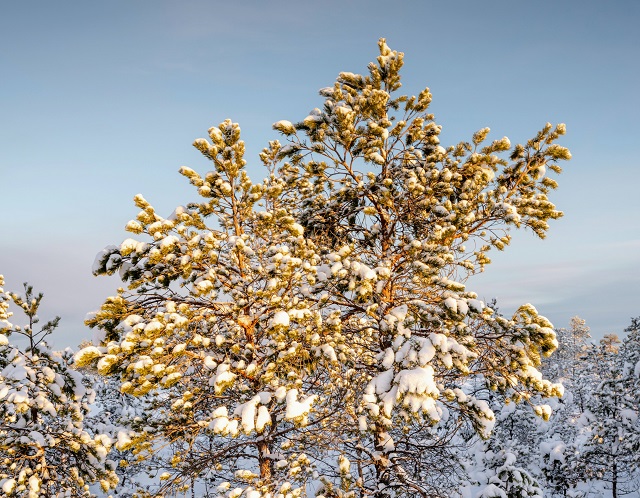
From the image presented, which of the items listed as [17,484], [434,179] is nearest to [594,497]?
[434,179]

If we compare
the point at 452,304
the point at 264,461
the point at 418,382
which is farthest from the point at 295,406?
the point at 452,304

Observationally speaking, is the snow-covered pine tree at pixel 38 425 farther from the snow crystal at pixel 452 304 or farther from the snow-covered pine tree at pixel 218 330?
the snow crystal at pixel 452 304

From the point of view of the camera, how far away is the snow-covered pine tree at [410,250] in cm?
669

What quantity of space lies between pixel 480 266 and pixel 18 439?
10639 mm

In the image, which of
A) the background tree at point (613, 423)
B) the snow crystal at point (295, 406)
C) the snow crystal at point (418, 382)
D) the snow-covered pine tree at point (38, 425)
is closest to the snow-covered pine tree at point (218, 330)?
the snow crystal at point (295, 406)

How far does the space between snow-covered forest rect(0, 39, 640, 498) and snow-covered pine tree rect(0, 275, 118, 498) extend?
0.05 meters

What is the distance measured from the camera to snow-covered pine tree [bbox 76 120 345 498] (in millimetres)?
6129

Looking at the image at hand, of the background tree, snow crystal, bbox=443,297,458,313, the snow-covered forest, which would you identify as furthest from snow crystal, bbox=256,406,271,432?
the background tree

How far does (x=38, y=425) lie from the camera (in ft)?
31.6

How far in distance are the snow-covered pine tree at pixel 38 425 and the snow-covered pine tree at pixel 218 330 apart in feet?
11.1

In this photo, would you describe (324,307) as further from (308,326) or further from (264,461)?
(264,461)

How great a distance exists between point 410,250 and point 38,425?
955 centimetres

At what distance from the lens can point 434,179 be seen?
25.0 ft

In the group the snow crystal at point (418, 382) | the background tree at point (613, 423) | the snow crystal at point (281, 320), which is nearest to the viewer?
the snow crystal at point (418, 382)
